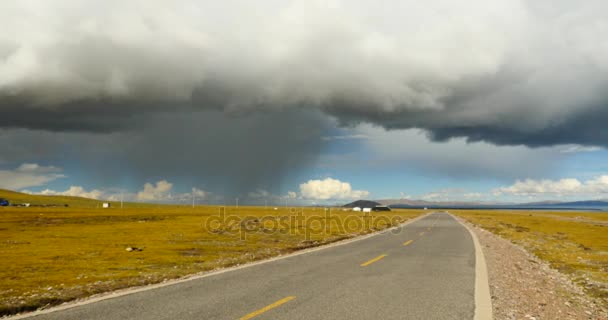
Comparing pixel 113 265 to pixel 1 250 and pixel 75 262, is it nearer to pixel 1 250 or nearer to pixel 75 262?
pixel 75 262

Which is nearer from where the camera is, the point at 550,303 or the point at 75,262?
the point at 550,303

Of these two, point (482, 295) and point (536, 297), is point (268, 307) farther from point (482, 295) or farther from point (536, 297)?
point (536, 297)

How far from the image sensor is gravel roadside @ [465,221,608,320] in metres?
9.95

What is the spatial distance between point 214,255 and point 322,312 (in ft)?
49.5

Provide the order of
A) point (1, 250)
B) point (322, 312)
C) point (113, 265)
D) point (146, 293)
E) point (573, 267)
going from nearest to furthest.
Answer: point (322, 312)
point (146, 293)
point (113, 265)
point (573, 267)
point (1, 250)

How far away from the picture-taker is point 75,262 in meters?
20.4

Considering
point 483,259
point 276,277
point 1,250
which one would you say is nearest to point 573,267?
point 483,259

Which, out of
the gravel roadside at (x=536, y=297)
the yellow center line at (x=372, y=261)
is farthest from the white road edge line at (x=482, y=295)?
the yellow center line at (x=372, y=261)

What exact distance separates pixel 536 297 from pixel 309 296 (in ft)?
23.3

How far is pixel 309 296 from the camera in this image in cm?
1028

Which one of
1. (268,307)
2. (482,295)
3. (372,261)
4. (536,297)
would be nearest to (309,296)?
(268,307)

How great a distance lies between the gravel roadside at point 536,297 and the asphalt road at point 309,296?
0.77 meters

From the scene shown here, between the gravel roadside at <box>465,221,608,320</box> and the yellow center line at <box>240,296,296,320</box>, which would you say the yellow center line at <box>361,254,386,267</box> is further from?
the yellow center line at <box>240,296,296,320</box>

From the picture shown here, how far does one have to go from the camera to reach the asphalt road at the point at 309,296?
8.70 m
